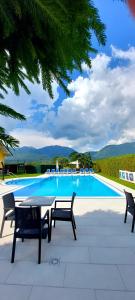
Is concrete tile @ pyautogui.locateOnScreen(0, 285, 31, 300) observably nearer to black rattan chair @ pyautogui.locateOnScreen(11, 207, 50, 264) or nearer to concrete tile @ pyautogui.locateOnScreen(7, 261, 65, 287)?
concrete tile @ pyautogui.locateOnScreen(7, 261, 65, 287)

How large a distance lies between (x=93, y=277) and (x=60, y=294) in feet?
2.05

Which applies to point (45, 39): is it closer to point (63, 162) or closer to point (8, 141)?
point (8, 141)

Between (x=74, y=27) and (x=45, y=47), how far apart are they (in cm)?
31

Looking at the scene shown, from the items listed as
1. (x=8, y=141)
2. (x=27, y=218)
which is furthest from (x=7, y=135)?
(x=27, y=218)

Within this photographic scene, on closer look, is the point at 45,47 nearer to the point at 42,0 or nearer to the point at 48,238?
the point at 42,0

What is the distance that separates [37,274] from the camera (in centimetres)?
336

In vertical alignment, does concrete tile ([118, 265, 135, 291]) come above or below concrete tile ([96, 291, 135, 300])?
above

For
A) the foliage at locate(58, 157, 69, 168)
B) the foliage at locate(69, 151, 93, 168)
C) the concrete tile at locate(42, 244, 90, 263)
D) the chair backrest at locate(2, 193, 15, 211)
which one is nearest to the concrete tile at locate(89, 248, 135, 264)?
the concrete tile at locate(42, 244, 90, 263)

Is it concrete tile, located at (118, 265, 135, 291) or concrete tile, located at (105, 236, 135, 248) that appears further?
concrete tile, located at (105, 236, 135, 248)

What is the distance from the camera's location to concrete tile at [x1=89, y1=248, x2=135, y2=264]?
148 inches

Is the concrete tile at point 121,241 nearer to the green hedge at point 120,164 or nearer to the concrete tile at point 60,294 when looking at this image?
the concrete tile at point 60,294

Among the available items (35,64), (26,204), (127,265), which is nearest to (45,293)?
(127,265)

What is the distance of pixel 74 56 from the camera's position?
1418 millimetres

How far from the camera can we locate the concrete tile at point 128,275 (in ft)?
10.0
